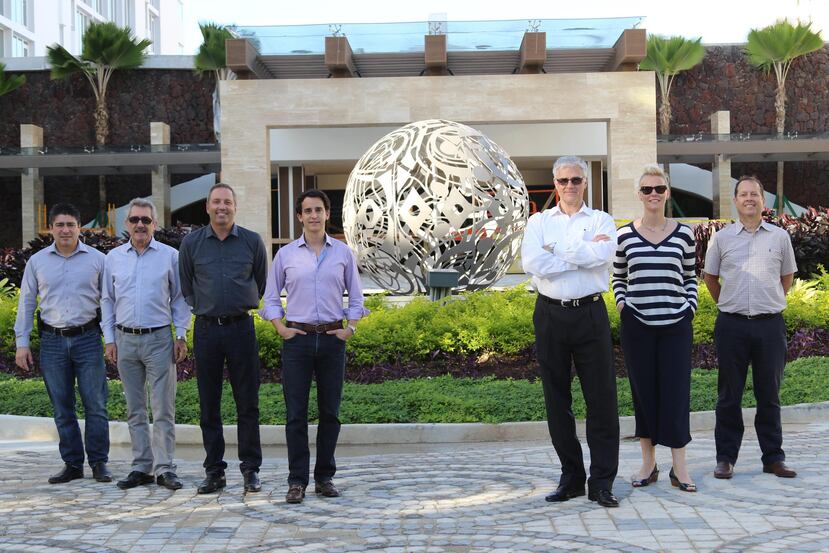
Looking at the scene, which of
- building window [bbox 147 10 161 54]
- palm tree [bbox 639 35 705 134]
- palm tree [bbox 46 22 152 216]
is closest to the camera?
palm tree [bbox 639 35 705 134]

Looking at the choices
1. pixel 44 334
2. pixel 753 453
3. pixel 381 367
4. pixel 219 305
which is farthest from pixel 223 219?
pixel 381 367

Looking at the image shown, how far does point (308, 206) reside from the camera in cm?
611

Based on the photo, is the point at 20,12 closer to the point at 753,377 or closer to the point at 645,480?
the point at 753,377

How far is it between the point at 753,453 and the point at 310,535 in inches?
144

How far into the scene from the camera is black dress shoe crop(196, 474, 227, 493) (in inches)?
236

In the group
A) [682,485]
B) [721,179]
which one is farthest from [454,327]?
[721,179]

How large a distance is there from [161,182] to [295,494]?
31.7 metres

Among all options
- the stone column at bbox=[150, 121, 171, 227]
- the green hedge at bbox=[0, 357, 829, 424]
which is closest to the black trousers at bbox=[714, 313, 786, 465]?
the green hedge at bbox=[0, 357, 829, 424]

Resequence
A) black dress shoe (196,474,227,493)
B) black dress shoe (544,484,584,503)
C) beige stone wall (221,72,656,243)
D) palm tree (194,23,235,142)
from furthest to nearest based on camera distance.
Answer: palm tree (194,23,235,142), beige stone wall (221,72,656,243), black dress shoe (196,474,227,493), black dress shoe (544,484,584,503)

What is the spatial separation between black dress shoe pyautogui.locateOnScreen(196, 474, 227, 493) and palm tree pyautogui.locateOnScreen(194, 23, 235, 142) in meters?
31.5

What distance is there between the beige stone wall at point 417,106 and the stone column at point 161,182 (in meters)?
12.1

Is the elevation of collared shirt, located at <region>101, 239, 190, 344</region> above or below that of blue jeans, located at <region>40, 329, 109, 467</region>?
above

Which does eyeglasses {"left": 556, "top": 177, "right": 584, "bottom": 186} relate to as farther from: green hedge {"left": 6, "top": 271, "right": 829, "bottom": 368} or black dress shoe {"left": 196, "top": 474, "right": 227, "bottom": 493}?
green hedge {"left": 6, "top": 271, "right": 829, "bottom": 368}

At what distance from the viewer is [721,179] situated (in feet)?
115
